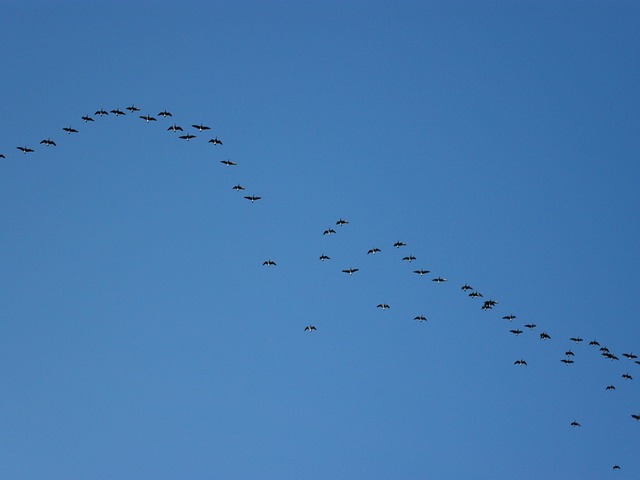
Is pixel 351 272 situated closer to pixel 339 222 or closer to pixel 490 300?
pixel 339 222

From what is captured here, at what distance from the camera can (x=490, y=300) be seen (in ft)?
495

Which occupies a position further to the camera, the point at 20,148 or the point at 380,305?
the point at 380,305

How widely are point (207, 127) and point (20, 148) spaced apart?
24792 mm

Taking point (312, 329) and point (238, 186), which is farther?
point (312, 329)

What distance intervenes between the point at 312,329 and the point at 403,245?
19.9m

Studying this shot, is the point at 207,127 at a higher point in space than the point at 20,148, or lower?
higher

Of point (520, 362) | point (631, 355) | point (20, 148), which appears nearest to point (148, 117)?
point (20, 148)

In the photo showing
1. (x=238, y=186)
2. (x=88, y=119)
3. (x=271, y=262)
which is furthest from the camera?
(x=271, y=262)

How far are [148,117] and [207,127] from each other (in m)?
8.21

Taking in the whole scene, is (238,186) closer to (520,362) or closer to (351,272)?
(351,272)

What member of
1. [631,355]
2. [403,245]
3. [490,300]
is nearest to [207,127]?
[403,245]

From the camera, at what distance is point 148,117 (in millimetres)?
141250

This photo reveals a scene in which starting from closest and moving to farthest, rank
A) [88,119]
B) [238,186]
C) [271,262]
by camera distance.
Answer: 1. [88,119]
2. [238,186]
3. [271,262]

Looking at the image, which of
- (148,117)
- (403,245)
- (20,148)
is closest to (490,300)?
(403,245)
